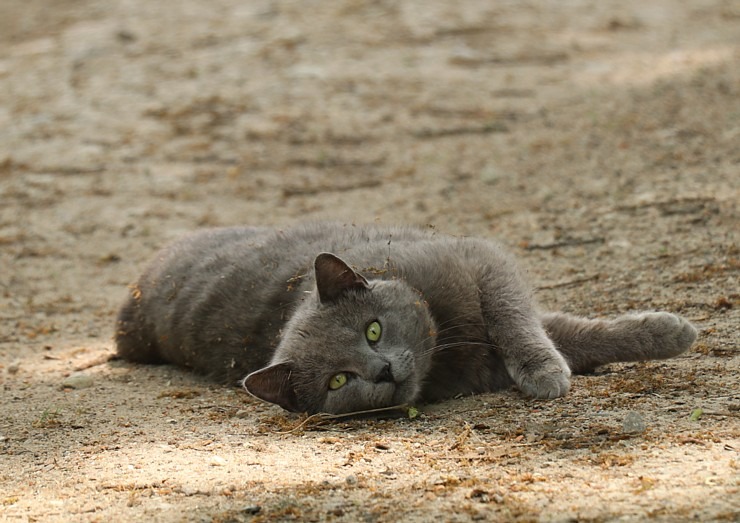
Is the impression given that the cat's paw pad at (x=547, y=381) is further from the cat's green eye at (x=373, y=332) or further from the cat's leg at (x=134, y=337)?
the cat's leg at (x=134, y=337)

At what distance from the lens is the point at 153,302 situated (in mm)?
3799

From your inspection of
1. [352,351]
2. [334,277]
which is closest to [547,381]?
[352,351]

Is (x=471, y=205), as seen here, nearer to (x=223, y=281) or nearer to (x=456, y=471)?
(x=223, y=281)

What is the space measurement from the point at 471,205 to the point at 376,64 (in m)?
2.47

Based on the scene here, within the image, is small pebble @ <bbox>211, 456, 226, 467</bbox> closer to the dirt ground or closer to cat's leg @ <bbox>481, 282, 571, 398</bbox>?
the dirt ground

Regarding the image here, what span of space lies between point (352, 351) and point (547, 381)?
1.99 ft

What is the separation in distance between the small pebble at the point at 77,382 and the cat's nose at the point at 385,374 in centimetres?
129

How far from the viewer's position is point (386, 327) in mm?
2887

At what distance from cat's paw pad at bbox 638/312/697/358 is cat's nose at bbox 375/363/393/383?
2.95ft

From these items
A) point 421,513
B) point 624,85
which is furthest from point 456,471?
point 624,85

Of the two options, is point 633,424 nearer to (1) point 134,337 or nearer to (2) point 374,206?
(1) point 134,337

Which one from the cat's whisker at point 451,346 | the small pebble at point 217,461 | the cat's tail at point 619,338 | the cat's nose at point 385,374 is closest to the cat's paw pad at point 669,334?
the cat's tail at point 619,338

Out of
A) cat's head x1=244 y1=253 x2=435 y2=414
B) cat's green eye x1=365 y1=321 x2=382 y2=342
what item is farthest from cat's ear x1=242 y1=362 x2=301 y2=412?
cat's green eye x1=365 y1=321 x2=382 y2=342

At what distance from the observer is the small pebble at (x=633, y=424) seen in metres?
2.43
